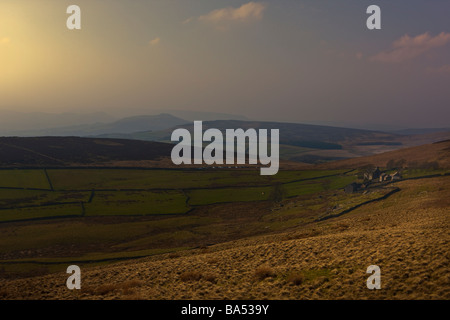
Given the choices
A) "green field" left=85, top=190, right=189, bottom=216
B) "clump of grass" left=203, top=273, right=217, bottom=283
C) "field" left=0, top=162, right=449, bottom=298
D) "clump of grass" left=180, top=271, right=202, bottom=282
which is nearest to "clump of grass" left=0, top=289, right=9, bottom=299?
"field" left=0, top=162, right=449, bottom=298

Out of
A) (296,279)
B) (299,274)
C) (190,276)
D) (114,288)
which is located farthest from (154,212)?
(296,279)

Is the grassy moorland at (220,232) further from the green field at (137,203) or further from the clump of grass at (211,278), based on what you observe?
the green field at (137,203)

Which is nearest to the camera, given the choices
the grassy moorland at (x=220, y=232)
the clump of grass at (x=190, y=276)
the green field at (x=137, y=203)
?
the grassy moorland at (x=220, y=232)

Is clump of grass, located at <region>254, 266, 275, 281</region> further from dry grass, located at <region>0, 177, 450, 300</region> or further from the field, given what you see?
the field

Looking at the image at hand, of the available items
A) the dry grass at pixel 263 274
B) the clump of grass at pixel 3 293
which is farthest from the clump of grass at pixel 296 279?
the clump of grass at pixel 3 293

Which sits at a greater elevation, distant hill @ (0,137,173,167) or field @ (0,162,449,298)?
distant hill @ (0,137,173,167)

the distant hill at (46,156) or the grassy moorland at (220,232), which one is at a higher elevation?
the distant hill at (46,156)

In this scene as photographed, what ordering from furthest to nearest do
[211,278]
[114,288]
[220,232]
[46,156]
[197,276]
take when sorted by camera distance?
1. [46,156]
2. [220,232]
3. [197,276]
4. [211,278]
5. [114,288]

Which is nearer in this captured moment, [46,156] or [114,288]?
[114,288]

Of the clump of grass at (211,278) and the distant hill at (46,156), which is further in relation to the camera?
the distant hill at (46,156)

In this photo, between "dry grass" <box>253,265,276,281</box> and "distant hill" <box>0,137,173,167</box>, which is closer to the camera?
"dry grass" <box>253,265,276,281</box>

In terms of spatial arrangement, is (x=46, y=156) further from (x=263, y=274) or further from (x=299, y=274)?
(x=299, y=274)

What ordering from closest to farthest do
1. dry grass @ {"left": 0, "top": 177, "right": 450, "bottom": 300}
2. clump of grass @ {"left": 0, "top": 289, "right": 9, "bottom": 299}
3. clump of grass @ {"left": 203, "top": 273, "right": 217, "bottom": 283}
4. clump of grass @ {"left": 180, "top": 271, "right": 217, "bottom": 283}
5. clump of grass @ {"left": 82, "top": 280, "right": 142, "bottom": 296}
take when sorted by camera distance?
dry grass @ {"left": 0, "top": 177, "right": 450, "bottom": 300}
clump of grass @ {"left": 82, "top": 280, "right": 142, "bottom": 296}
clump of grass @ {"left": 203, "top": 273, "right": 217, "bottom": 283}
clump of grass @ {"left": 180, "top": 271, "right": 217, "bottom": 283}
clump of grass @ {"left": 0, "top": 289, "right": 9, "bottom": 299}

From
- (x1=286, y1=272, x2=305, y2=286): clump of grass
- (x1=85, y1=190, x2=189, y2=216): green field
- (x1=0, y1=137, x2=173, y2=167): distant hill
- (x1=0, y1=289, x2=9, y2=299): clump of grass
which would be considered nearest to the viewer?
(x1=286, y1=272, x2=305, y2=286): clump of grass
